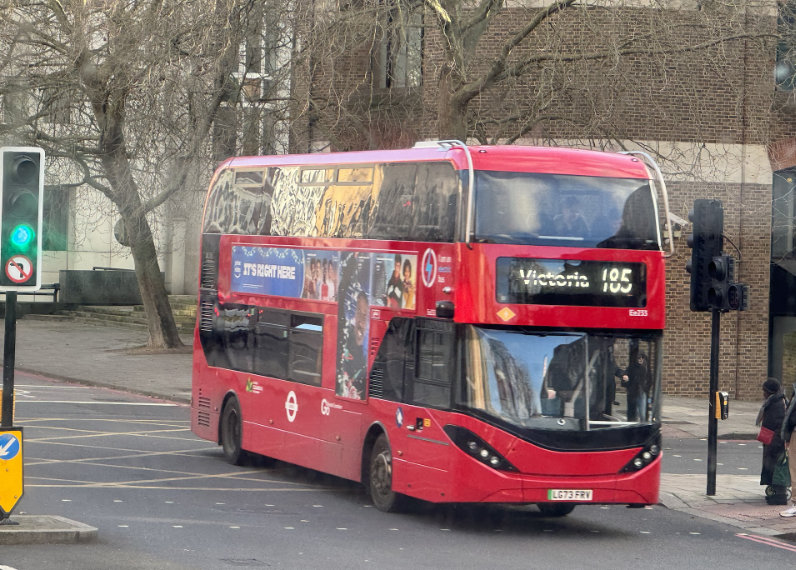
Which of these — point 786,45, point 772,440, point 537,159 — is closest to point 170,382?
point 786,45

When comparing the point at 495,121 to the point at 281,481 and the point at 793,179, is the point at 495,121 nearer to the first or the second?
the point at 793,179

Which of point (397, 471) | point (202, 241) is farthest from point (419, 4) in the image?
point (397, 471)

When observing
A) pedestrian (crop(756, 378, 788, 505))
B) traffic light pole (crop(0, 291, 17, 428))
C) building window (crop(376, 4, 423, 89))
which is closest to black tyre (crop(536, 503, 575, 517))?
pedestrian (crop(756, 378, 788, 505))

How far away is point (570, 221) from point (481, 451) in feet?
7.79

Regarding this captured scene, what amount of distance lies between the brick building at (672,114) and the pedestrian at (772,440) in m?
10.1

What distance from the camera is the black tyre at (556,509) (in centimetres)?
1489

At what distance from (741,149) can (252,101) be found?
417 inches

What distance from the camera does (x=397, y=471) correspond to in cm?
1406

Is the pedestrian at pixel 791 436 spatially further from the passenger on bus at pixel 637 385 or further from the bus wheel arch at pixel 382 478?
the bus wheel arch at pixel 382 478

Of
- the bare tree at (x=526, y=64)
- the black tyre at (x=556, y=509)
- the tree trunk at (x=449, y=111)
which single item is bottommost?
the black tyre at (x=556, y=509)

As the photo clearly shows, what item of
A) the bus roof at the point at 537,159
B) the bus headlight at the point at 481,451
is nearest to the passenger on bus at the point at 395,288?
the bus roof at the point at 537,159

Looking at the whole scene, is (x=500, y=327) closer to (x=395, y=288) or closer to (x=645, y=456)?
(x=395, y=288)

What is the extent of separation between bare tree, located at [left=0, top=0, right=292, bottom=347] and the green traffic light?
1337 centimetres

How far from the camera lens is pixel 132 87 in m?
27.9
